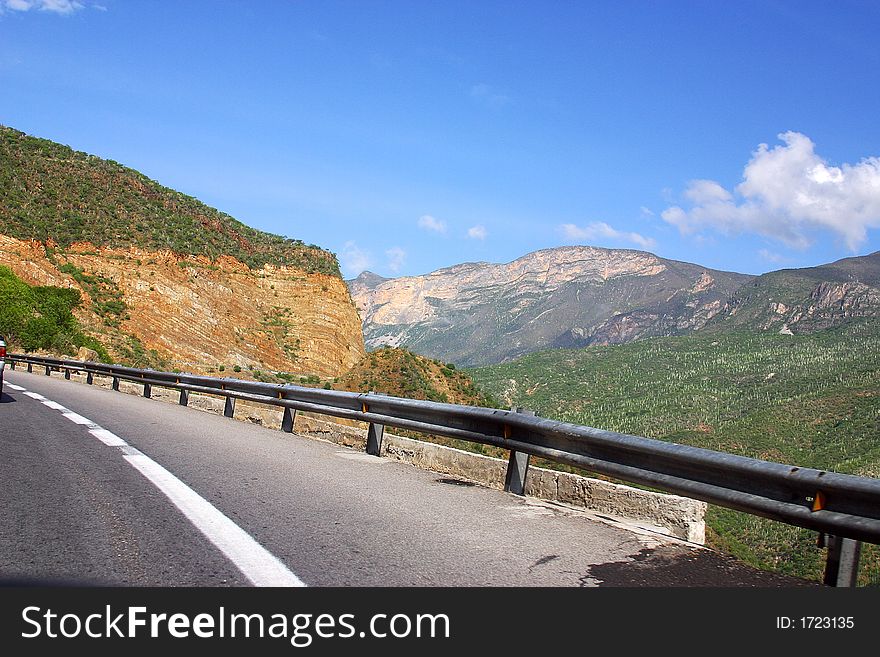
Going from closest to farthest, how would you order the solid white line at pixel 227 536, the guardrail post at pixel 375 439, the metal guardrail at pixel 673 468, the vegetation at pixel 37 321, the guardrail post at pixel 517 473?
the solid white line at pixel 227 536
the metal guardrail at pixel 673 468
the guardrail post at pixel 517 473
the guardrail post at pixel 375 439
the vegetation at pixel 37 321

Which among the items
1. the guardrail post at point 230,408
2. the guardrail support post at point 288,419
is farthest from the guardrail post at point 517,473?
the guardrail post at point 230,408

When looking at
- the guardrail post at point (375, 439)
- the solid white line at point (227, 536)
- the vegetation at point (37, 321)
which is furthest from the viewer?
the vegetation at point (37, 321)

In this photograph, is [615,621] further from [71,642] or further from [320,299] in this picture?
[320,299]

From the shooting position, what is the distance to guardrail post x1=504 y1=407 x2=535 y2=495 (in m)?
7.84

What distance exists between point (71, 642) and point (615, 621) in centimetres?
244

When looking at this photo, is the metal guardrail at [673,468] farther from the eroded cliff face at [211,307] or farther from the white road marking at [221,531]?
the eroded cliff face at [211,307]

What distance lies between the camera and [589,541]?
570 centimetres

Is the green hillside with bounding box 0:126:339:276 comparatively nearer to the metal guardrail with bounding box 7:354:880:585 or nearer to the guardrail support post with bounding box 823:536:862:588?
the metal guardrail with bounding box 7:354:880:585

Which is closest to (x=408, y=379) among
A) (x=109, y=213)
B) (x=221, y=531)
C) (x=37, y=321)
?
(x=37, y=321)

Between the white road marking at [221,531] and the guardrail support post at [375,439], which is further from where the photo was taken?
the guardrail support post at [375,439]

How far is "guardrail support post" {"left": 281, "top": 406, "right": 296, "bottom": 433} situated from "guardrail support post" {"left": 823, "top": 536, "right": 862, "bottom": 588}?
1004cm

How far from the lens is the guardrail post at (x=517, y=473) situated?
309 inches

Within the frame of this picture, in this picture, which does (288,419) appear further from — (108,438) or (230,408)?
(108,438)

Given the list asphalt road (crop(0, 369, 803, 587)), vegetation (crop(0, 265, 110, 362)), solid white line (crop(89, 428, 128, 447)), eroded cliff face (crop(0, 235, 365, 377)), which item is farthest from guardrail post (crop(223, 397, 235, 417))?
eroded cliff face (crop(0, 235, 365, 377))
